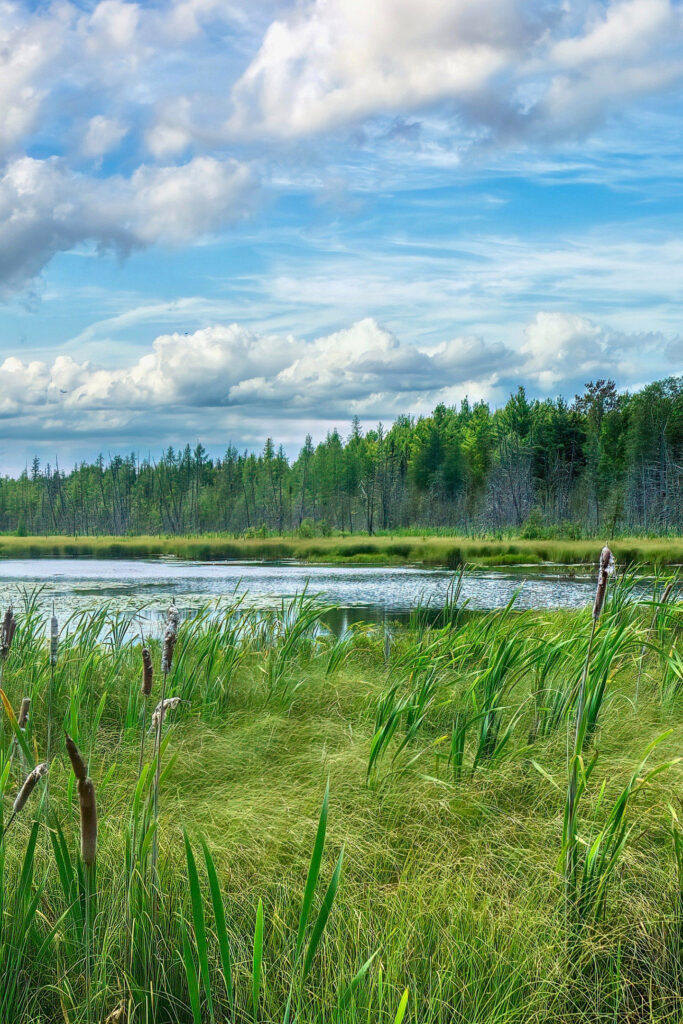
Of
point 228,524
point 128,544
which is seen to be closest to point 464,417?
point 228,524

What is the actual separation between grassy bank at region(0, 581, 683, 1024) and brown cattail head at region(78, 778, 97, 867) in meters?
0.37

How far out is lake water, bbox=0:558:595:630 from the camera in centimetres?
1540

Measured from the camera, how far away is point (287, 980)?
224cm

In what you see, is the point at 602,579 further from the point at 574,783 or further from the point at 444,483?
the point at 444,483

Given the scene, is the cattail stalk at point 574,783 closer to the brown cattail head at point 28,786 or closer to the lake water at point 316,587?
the brown cattail head at point 28,786

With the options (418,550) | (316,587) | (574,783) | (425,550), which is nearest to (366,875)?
(574,783)

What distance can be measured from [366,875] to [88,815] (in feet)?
6.17

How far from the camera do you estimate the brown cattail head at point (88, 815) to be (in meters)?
1.16

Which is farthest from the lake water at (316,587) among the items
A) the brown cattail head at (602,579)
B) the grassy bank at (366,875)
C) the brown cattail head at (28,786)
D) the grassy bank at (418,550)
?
the brown cattail head at (28,786)

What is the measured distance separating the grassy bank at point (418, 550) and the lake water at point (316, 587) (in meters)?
3.23

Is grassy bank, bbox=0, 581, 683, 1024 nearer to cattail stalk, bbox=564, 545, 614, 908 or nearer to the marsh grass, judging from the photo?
cattail stalk, bbox=564, 545, 614, 908

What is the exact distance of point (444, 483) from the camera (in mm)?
66688

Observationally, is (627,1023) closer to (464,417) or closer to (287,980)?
(287,980)

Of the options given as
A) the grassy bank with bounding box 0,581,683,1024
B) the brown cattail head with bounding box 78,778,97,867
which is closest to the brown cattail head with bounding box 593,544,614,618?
the grassy bank with bounding box 0,581,683,1024
